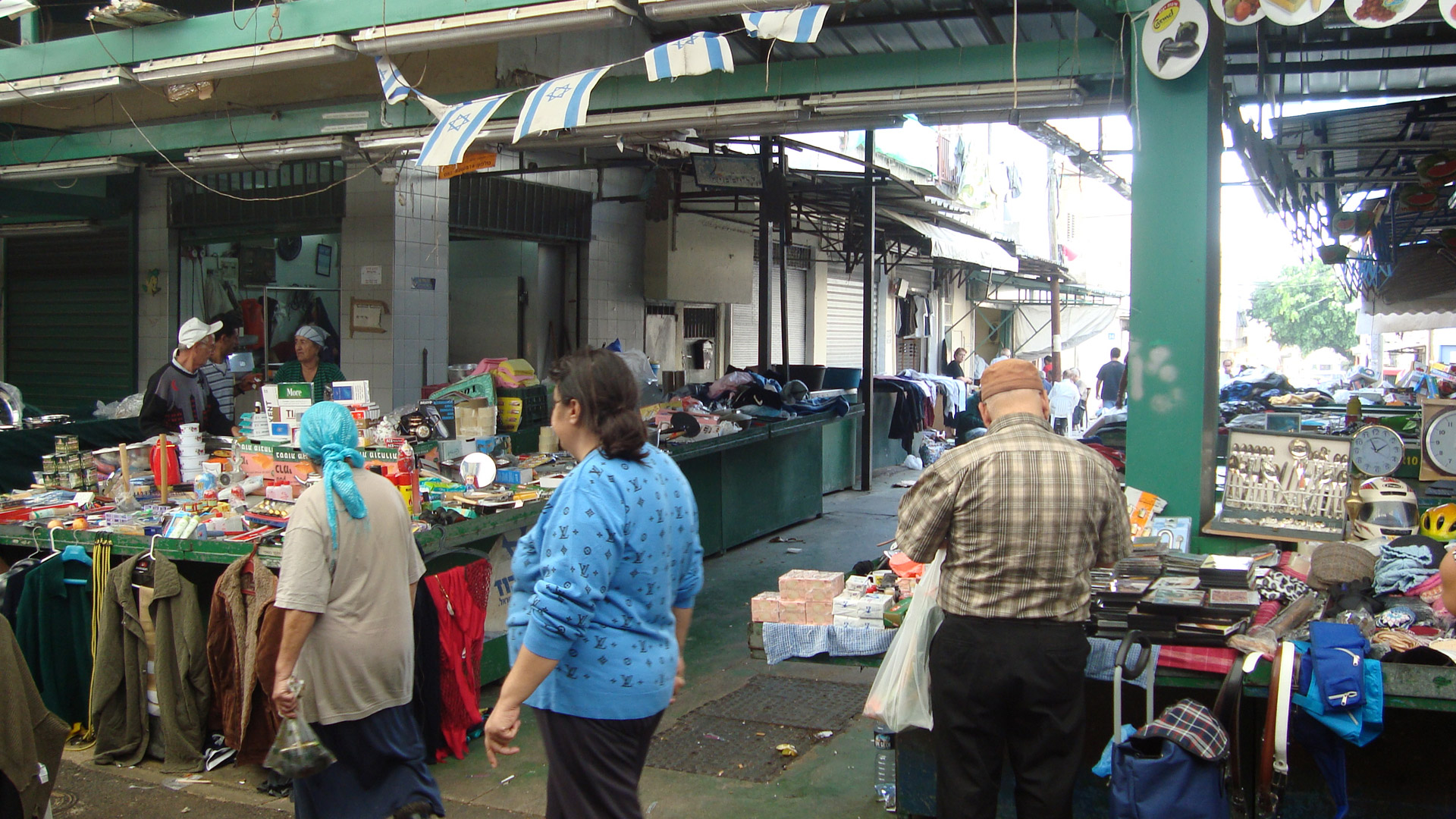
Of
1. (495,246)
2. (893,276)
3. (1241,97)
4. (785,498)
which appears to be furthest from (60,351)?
(893,276)

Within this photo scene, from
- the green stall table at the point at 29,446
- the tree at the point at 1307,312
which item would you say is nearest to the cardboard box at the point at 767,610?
the green stall table at the point at 29,446

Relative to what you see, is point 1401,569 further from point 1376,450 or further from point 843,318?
point 843,318

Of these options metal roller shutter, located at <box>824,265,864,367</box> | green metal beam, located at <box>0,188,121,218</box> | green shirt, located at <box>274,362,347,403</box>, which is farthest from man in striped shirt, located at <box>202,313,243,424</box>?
metal roller shutter, located at <box>824,265,864,367</box>

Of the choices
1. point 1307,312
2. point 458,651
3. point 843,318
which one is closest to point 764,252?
point 843,318

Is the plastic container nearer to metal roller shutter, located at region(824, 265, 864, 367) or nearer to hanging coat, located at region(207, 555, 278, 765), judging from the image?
metal roller shutter, located at region(824, 265, 864, 367)

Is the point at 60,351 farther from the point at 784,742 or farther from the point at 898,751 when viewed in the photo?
the point at 898,751

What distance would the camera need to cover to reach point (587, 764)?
2652 millimetres

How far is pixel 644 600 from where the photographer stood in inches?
106

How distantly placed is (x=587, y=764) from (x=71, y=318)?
11.8 metres

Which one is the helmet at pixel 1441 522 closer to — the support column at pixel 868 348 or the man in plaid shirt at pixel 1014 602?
the man in plaid shirt at pixel 1014 602

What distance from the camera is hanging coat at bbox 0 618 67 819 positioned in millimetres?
3309

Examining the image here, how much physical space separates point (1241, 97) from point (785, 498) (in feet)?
18.4

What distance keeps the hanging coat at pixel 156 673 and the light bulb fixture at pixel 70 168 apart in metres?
4.76

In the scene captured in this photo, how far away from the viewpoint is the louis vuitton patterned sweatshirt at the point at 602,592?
254 cm
